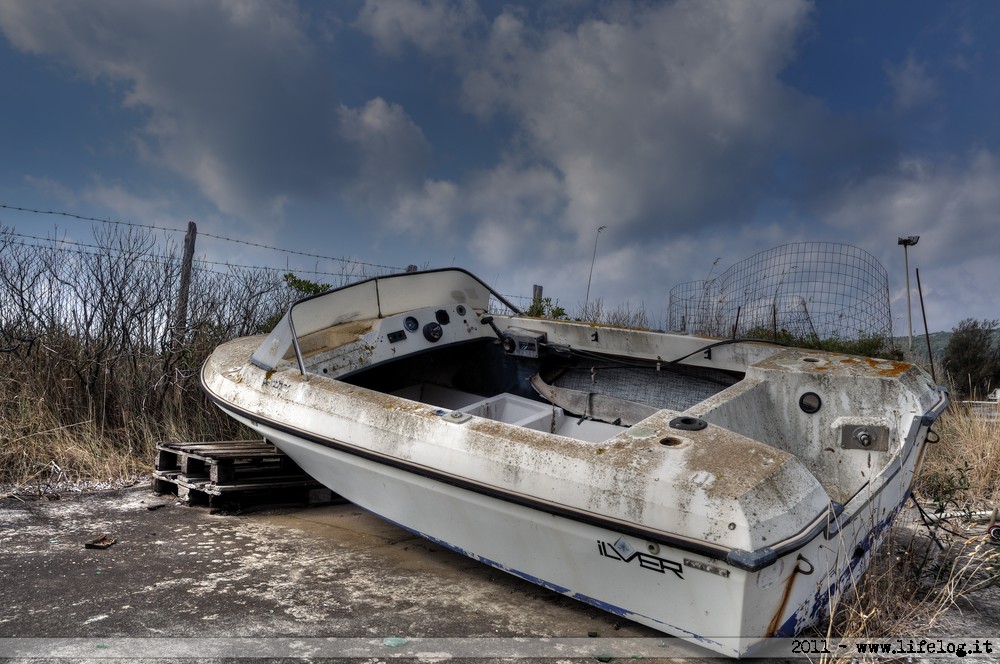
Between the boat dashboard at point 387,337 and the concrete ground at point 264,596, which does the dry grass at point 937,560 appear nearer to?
the concrete ground at point 264,596

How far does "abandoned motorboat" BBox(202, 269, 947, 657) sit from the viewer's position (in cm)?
304

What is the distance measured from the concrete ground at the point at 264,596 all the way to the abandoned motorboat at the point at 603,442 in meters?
0.32

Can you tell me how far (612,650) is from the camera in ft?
11.1

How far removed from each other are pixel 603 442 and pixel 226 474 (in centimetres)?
323

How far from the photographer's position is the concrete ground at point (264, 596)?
3.39 meters

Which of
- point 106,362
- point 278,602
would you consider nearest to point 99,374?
point 106,362

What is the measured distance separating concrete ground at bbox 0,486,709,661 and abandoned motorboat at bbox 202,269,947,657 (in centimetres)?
32

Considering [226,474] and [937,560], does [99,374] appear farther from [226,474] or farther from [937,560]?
[937,560]

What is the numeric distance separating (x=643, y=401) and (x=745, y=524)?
2708 mm

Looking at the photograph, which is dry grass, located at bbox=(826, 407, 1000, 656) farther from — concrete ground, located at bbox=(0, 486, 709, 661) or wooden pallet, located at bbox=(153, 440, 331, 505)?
wooden pallet, located at bbox=(153, 440, 331, 505)

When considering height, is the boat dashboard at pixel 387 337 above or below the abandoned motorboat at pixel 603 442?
above

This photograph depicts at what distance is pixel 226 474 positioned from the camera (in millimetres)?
Answer: 5438

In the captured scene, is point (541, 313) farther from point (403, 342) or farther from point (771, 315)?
point (403, 342)

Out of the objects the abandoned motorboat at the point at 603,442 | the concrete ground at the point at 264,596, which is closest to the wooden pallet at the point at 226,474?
the concrete ground at the point at 264,596
